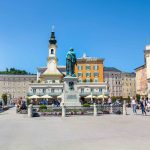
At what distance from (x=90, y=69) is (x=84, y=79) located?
14.7 ft

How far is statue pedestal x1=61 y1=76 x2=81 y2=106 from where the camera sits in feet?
123

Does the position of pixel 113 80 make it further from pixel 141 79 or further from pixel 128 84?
pixel 141 79

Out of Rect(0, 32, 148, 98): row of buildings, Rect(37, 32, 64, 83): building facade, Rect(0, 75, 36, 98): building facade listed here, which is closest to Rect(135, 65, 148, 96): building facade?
Rect(0, 32, 148, 98): row of buildings

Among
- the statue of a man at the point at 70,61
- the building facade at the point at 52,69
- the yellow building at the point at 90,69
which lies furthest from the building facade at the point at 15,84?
the statue of a man at the point at 70,61

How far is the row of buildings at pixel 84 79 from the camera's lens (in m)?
102

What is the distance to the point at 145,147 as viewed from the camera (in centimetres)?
1078

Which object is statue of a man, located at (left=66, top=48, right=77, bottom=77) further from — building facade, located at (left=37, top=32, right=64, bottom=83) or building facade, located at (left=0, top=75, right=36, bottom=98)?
building facade, located at (left=0, top=75, right=36, bottom=98)

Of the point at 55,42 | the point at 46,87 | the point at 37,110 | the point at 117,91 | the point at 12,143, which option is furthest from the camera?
the point at 117,91

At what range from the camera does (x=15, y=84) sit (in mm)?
181125

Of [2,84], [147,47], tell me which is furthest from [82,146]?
[2,84]

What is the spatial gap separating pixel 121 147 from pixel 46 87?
299ft

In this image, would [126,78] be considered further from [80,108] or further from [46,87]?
[80,108]

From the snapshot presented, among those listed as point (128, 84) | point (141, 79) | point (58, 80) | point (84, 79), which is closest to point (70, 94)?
point (58, 80)

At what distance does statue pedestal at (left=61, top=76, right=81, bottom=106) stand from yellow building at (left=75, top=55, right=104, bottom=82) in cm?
7867
